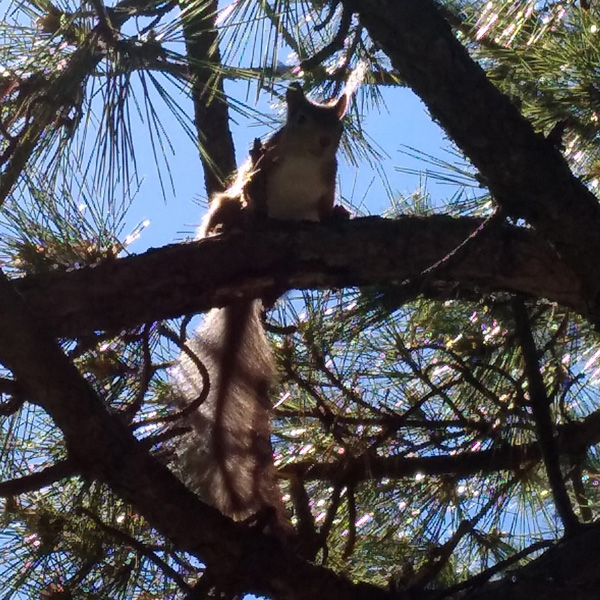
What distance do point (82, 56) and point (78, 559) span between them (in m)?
0.75

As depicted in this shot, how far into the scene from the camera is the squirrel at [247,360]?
1.26 meters

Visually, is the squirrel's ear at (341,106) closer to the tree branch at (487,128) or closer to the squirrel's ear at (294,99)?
the squirrel's ear at (294,99)

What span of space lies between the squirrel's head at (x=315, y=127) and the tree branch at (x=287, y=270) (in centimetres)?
63

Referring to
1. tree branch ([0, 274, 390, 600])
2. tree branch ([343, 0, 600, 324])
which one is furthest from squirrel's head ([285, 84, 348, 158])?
tree branch ([0, 274, 390, 600])

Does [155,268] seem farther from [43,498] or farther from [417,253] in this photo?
[43,498]

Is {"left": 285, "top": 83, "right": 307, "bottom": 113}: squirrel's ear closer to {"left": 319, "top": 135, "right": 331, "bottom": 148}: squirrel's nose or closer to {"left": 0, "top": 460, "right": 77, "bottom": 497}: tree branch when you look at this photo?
{"left": 319, "top": 135, "right": 331, "bottom": 148}: squirrel's nose

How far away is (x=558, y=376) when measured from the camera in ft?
5.18

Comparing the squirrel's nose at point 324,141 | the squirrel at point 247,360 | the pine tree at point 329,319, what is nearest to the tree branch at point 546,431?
the pine tree at point 329,319

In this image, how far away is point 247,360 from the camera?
148cm

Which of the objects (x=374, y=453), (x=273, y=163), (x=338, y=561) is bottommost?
(x=338, y=561)

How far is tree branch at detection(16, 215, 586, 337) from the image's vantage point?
1.12 m

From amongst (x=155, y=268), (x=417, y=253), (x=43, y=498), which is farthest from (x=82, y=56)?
(x=43, y=498)

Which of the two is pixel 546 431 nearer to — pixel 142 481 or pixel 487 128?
pixel 487 128

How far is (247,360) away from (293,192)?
448 mm
